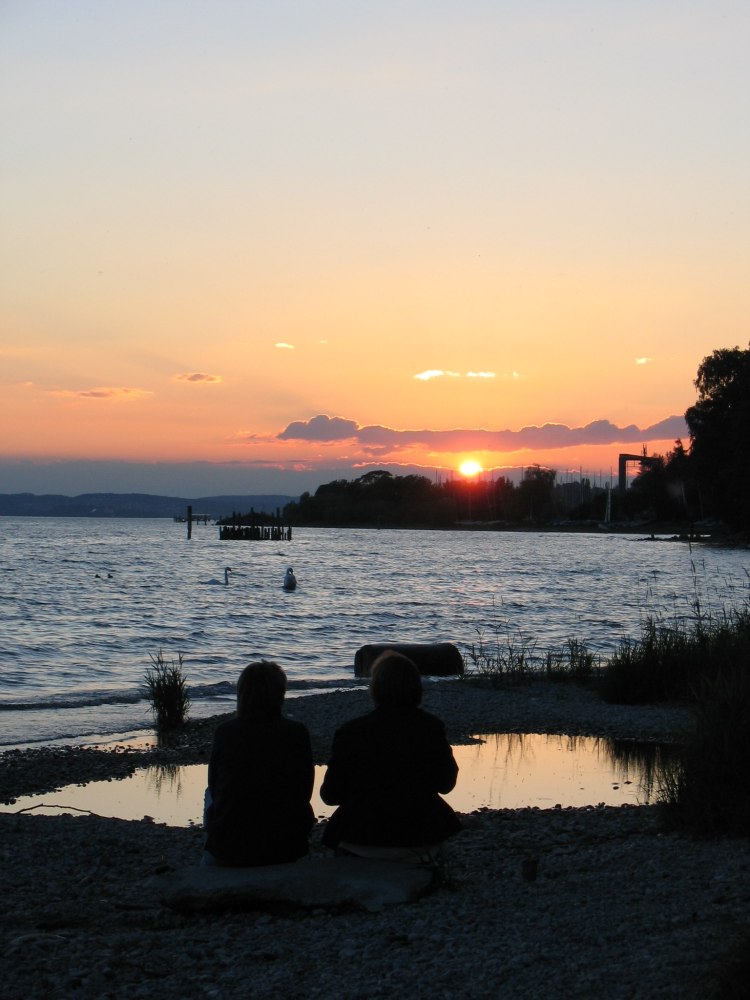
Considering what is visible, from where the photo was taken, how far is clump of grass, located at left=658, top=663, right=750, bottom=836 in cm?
609

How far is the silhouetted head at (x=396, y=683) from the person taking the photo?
5.40 metres

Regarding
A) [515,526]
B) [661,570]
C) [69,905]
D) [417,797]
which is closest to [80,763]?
[69,905]

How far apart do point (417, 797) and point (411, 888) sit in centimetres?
49

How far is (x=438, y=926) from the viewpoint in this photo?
184 inches

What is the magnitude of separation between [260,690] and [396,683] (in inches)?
28.3

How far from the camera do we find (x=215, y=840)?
18.0 feet

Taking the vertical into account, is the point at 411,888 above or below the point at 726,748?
below

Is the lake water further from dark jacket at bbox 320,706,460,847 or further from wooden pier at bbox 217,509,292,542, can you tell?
wooden pier at bbox 217,509,292,542

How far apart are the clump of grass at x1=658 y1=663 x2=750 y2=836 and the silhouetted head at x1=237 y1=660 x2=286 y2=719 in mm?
2669

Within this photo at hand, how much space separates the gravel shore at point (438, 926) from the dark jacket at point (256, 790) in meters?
0.43

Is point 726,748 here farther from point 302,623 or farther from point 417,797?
point 302,623

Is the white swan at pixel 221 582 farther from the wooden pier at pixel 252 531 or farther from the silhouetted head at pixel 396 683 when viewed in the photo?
the wooden pier at pixel 252 531

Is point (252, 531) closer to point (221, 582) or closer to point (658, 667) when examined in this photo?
point (221, 582)

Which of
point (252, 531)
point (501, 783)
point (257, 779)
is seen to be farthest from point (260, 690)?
point (252, 531)
